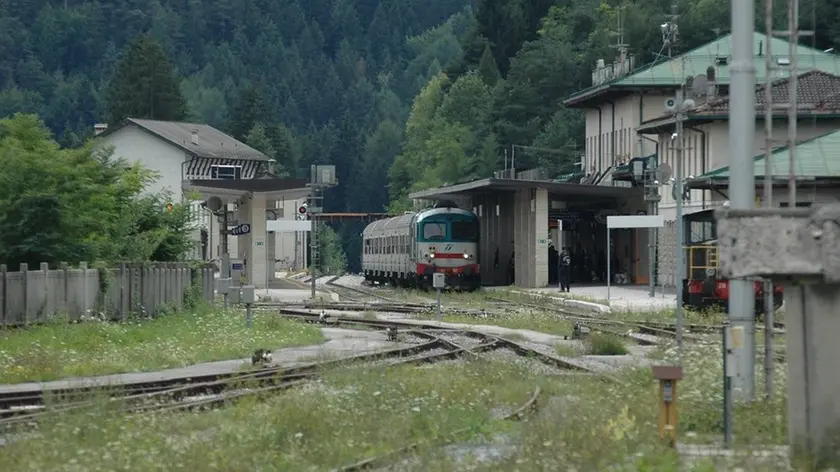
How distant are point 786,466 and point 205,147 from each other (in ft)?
329

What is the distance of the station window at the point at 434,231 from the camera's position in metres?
57.8

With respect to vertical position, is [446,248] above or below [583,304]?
above

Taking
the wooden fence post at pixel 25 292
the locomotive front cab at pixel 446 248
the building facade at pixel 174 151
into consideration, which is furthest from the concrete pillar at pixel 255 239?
the building facade at pixel 174 151

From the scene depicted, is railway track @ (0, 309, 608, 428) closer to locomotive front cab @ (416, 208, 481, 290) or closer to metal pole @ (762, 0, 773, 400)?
metal pole @ (762, 0, 773, 400)

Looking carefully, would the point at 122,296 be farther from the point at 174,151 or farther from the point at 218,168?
the point at 218,168

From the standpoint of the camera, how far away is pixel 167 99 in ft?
493

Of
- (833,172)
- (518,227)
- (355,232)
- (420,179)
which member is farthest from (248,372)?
(355,232)

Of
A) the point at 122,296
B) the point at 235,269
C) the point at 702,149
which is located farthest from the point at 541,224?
the point at 122,296

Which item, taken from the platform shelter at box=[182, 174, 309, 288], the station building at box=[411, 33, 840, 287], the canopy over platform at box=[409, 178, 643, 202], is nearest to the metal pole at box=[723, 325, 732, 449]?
the station building at box=[411, 33, 840, 287]

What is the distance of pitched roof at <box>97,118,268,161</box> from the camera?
104 m

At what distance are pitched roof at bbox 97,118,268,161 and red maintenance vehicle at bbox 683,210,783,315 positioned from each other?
65.0 metres

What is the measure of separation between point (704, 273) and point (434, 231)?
21502 mm

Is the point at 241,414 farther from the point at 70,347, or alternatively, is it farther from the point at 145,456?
the point at 70,347

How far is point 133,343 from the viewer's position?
2736cm
